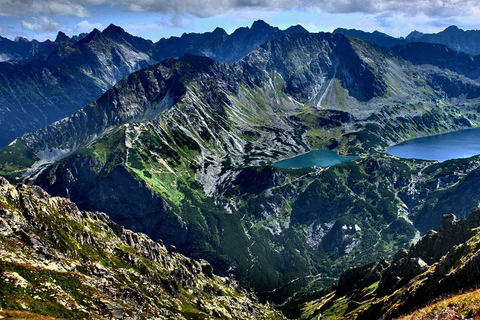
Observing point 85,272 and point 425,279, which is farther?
point 85,272

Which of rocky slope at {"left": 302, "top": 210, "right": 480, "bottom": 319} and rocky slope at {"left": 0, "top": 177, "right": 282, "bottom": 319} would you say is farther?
rocky slope at {"left": 0, "top": 177, "right": 282, "bottom": 319}

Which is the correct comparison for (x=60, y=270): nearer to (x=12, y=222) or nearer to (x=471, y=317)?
(x=12, y=222)

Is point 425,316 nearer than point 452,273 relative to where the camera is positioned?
Yes

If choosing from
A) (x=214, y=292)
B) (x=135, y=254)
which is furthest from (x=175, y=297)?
(x=214, y=292)

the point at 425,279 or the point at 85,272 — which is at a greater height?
the point at 85,272
